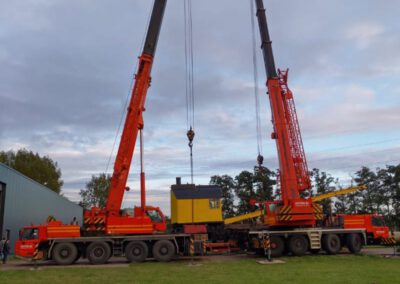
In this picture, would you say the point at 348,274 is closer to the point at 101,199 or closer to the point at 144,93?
the point at 144,93

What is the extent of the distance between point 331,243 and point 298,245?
6.92 ft

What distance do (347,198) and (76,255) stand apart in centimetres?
5539

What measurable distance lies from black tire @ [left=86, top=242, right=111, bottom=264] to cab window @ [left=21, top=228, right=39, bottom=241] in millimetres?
2676

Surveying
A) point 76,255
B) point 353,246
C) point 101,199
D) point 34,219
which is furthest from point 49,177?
point 353,246

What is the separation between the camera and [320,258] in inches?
808

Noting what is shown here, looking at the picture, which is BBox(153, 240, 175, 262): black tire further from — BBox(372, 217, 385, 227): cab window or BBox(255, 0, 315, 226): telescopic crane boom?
BBox(372, 217, 385, 227): cab window

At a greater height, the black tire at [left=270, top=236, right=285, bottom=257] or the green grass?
the black tire at [left=270, top=236, right=285, bottom=257]

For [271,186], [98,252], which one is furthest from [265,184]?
[98,252]

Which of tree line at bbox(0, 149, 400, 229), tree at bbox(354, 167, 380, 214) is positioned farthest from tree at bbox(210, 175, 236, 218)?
tree at bbox(354, 167, 380, 214)

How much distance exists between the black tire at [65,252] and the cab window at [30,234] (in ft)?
3.78

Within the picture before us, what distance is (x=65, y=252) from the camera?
19.9 m

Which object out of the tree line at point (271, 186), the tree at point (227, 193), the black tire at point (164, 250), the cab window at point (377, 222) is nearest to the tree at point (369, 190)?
the tree line at point (271, 186)

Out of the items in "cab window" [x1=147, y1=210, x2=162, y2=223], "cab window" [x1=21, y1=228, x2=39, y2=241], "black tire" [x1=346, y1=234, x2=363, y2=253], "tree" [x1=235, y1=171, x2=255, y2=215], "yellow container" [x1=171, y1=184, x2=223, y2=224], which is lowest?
"black tire" [x1=346, y1=234, x2=363, y2=253]

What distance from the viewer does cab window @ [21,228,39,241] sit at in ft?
65.9
